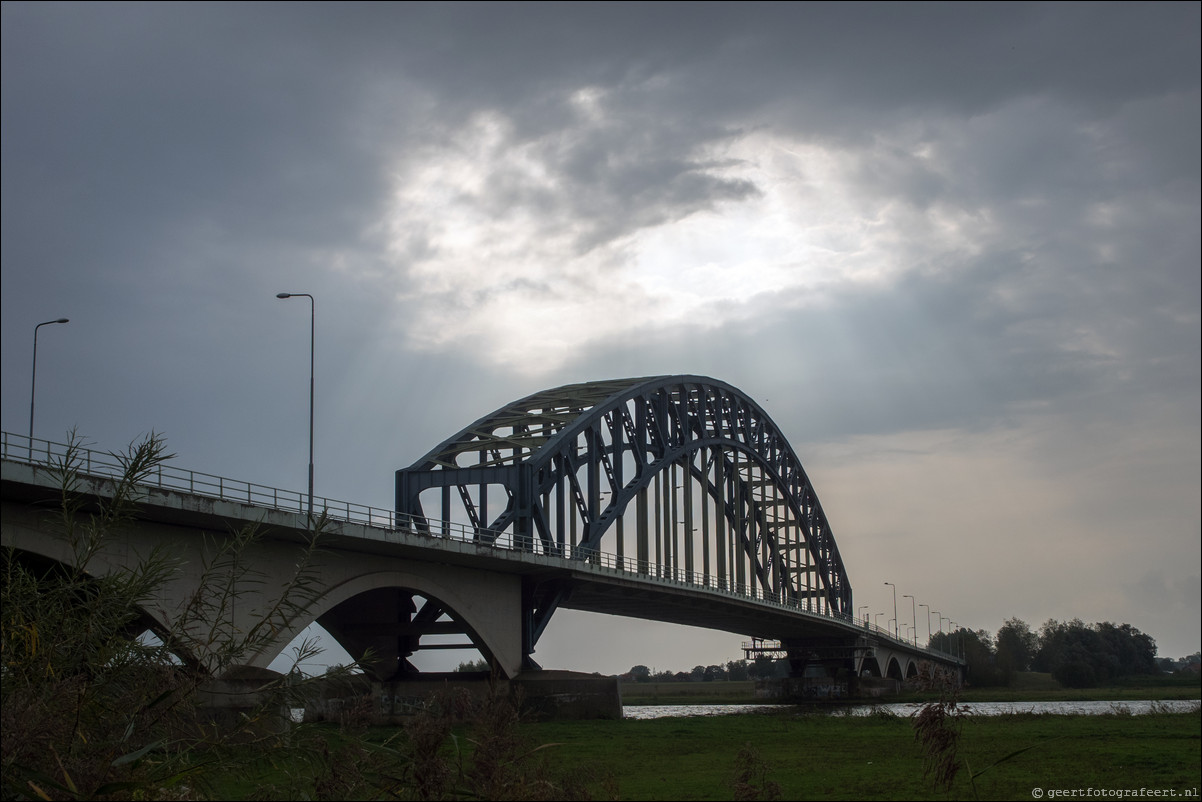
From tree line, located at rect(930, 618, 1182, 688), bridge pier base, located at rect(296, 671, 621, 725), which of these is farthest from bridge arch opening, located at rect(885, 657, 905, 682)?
bridge pier base, located at rect(296, 671, 621, 725)

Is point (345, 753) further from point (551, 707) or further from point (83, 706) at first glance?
point (551, 707)

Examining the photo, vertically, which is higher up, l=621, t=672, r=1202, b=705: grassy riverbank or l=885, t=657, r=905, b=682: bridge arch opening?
l=885, t=657, r=905, b=682: bridge arch opening

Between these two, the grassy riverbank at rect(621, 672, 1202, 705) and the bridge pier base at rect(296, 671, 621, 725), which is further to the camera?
the grassy riverbank at rect(621, 672, 1202, 705)

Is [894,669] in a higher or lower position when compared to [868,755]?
lower

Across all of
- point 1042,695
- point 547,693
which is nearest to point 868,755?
point 547,693

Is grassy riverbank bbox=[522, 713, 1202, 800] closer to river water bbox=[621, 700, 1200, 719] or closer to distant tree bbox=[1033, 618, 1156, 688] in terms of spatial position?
river water bbox=[621, 700, 1200, 719]

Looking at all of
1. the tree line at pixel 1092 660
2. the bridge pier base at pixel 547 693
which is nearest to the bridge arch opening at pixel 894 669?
the tree line at pixel 1092 660

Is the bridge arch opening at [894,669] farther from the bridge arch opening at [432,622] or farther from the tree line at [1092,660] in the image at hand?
the bridge arch opening at [432,622]

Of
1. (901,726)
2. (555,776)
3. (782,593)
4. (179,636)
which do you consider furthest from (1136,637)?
(179,636)

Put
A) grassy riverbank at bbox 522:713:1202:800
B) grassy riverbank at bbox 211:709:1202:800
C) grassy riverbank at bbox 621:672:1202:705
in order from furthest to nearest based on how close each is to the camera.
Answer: grassy riverbank at bbox 621:672:1202:705 → grassy riverbank at bbox 522:713:1202:800 → grassy riverbank at bbox 211:709:1202:800

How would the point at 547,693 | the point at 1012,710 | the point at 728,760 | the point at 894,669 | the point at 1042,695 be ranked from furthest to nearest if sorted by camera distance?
the point at 894,669, the point at 1042,695, the point at 1012,710, the point at 547,693, the point at 728,760

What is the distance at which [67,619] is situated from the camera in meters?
6.91

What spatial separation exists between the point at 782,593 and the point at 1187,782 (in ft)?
286

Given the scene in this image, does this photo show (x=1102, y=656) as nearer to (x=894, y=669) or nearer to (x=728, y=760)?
(x=894, y=669)
